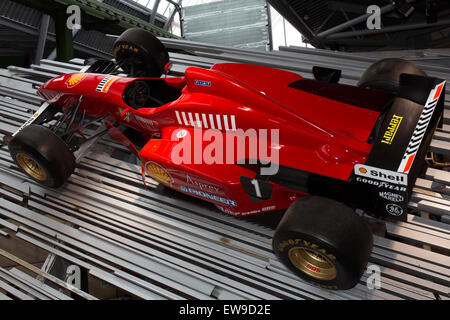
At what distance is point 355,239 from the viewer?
190cm

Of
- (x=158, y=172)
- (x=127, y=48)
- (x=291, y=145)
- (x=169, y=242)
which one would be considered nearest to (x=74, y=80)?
(x=127, y=48)

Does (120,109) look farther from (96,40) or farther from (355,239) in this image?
(96,40)

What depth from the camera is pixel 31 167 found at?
3.23 m

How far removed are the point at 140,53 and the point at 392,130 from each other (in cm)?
278

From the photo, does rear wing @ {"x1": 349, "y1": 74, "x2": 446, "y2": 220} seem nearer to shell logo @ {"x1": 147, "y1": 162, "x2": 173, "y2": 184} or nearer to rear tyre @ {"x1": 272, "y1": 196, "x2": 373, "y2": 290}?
rear tyre @ {"x1": 272, "y1": 196, "x2": 373, "y2": 290}

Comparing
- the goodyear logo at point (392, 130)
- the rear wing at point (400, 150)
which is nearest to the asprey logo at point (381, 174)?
the rear wing at point (400, 150)

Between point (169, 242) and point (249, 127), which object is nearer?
point (249, 127)

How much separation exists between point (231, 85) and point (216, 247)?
1.29 meters

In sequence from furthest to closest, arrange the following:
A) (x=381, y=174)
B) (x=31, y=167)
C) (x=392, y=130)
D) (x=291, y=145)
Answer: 1. (x=31, y=167)
2. (x=291, y=145)
3. (x=392, y=130)
4. (x=381, y=174)

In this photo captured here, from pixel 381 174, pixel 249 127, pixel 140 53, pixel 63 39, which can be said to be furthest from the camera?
pixel 63 39

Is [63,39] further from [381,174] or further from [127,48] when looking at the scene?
[381,174]

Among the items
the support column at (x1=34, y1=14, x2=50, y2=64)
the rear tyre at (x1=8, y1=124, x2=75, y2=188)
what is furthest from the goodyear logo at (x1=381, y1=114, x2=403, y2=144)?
the support column at (x1=34, y1=14, x2=50, y2=64)

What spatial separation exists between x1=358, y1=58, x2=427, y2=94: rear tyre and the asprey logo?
1022mm
